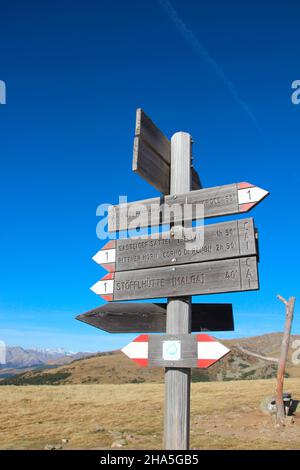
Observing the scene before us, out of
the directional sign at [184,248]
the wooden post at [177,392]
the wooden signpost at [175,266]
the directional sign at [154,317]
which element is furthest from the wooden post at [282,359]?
the directional sign at [184,248]

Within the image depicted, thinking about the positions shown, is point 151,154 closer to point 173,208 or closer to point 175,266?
point 173,208

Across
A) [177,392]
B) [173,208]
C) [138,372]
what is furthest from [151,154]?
[138,372]

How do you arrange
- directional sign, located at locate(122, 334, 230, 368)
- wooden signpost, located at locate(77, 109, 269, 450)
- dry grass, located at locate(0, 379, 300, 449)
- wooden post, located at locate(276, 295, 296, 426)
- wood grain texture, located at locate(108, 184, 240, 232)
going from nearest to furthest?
directional sign, located at locate(122, 334, 230, 368) < wooden signpost, located at locate(77, 109, 269, 450) < wood grain texture, located at locate(108, 184, 240, 232) < dry grass, located at locate(0, 379, 300, 449) < wooden post, located at locate(276, 295, 296, 426)

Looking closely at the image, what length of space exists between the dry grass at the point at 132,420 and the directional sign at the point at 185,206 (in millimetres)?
7309

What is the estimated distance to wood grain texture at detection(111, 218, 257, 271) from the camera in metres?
4.66

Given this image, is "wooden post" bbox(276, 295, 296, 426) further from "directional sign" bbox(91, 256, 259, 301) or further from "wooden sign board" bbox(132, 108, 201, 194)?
"wooden sign board" bbox(132, 108, 201, 194)

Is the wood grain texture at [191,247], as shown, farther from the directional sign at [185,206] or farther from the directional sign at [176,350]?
the directional sign at [176,350]

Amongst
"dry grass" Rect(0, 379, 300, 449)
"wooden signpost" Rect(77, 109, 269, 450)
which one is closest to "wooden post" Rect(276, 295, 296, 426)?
"dry grass" Rect(0, 379, 300, 449)

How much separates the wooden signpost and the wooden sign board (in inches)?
0.5

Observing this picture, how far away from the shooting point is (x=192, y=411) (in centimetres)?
1554

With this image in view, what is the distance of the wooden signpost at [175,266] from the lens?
4559 millimetres
